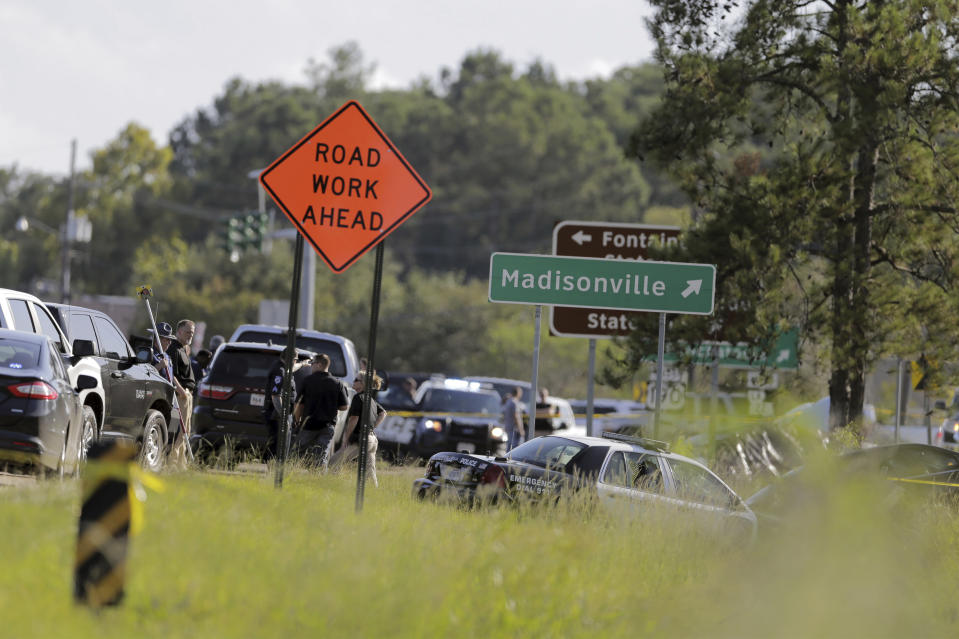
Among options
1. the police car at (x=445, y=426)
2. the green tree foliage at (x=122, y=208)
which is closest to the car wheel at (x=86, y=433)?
the police car at (x=445, y=426)

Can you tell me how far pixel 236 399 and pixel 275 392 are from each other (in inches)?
69.3

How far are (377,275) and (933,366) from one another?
12.4 metres

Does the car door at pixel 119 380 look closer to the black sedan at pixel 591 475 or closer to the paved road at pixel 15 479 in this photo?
the paved road at pixel 15 479

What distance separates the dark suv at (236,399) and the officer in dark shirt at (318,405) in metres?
1.59

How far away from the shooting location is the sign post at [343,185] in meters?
11.5

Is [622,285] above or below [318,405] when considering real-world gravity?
above

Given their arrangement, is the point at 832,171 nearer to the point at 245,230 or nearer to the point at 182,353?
the point at 182,353

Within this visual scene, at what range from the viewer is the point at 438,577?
7359 millimetres

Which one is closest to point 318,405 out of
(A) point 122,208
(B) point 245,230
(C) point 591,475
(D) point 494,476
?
(D) point 494,476

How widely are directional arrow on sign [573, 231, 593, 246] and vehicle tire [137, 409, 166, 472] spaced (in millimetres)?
6965

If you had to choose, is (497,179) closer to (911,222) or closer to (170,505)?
(911,222)

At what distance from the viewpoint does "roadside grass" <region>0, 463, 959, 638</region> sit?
254 inches

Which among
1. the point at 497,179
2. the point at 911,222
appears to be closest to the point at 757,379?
the point at 911,222

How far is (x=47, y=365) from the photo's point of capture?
11859 mm
